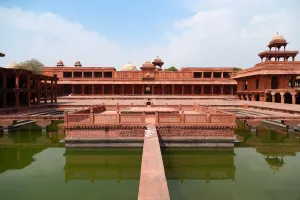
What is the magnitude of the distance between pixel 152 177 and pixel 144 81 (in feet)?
118

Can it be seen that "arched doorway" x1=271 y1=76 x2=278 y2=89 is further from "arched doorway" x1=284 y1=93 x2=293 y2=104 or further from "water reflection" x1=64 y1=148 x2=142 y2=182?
"water reflection" x1=64 y1=148 x2=142 y2=182

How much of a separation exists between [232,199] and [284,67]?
3232cm

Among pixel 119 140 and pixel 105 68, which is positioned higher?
pixel 105 68

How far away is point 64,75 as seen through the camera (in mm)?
45969

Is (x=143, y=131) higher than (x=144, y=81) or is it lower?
lower

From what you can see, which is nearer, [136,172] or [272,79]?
[136,172]

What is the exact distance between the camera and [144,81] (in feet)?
136

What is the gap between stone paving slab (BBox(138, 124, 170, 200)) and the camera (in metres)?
5.03

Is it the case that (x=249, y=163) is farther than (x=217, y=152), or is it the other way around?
(x=217, y=152)

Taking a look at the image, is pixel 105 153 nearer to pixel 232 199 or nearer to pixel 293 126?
pixel 232 199

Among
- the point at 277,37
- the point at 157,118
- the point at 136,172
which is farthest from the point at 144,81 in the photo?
the point at 136,172

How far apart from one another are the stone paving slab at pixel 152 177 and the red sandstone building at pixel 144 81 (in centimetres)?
3294

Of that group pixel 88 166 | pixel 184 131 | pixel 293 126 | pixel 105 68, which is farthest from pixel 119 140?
pixel 105 68

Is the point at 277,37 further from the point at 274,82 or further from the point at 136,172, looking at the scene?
the point at 136,172
